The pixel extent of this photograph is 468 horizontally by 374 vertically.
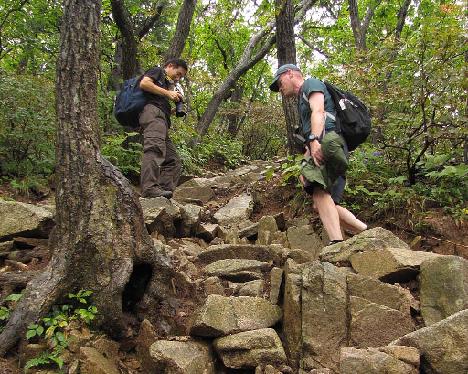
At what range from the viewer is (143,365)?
3270mm

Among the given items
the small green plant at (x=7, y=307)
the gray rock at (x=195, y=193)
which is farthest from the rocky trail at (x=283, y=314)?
the gray rock at (x=195, y=193)

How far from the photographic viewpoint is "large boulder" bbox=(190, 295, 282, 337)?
131 inches

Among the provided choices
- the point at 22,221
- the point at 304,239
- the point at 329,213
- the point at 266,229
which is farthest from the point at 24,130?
the point at 329,213

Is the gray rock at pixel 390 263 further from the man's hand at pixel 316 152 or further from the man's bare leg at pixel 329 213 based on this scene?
the man's hand at pixel 316 152

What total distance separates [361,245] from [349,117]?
58.1 inches

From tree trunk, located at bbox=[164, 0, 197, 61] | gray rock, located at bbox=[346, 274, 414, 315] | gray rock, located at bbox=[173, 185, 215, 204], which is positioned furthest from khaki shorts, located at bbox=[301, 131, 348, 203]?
tree trunk, located at bbox=[164, 0, 197, 61]

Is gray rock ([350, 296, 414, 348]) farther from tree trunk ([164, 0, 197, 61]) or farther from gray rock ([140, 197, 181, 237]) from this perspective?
tree trunk ([164, 0, 197, 61])

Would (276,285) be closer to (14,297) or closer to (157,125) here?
(14,297)

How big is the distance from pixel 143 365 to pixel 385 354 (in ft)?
5.74

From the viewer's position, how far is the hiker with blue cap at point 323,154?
461cm

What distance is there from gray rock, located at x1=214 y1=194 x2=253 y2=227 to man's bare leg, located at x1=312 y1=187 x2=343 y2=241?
2.49 meters

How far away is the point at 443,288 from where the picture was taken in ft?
11.5

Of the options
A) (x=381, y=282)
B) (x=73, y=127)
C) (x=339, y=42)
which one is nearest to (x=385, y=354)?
(x=381, y=282)

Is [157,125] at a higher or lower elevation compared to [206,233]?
higher
